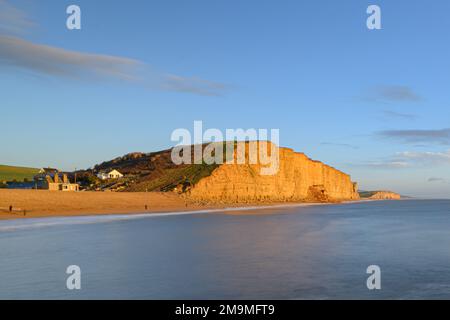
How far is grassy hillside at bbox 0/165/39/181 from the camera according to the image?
412 feet

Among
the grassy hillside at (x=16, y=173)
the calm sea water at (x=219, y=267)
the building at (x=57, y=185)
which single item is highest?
the grassy hillside at (x=16, y=173)

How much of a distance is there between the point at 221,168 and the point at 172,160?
51819mm

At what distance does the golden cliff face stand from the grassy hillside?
63.3 m

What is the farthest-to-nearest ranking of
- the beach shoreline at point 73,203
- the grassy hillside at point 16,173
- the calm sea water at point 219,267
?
the grassy hillside at point 16,173, the beach shoreline at point 73,203, the calm sea water at point 219,267

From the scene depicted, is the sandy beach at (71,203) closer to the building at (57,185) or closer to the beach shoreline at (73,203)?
the beach shoreline at (73,203)

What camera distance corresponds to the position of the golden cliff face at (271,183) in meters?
93.7

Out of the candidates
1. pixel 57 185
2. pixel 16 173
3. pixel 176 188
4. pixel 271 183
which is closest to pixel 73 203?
pixel 57 185

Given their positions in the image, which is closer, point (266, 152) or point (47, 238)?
point (47, 238)

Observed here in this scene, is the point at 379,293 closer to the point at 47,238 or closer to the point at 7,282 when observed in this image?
the point at 7,282

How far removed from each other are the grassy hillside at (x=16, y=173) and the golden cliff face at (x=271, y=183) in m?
63.3

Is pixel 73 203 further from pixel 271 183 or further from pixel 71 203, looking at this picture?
pixel 271 183

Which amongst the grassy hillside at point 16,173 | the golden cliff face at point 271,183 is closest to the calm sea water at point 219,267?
the golden cliff face at point 271,183
